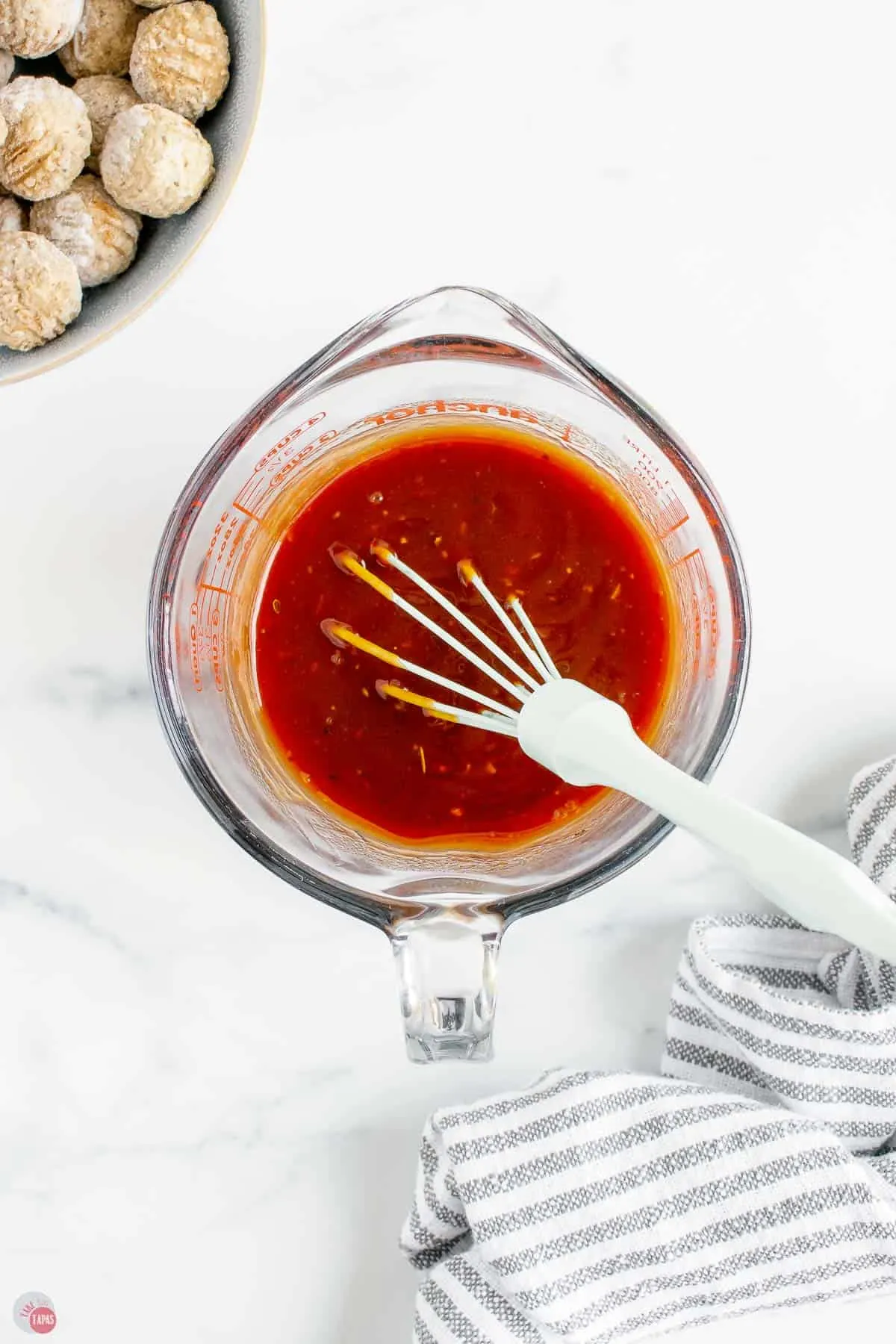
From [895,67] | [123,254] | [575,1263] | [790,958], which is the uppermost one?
[895,67]

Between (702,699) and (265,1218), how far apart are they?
0.52 m

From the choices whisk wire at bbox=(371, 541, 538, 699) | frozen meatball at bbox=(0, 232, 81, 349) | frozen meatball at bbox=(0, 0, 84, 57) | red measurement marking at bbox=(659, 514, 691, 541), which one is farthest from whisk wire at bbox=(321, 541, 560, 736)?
frozen meatball at bbox=(0, 0, 84, 57)

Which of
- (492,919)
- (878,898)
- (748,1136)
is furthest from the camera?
(748,1136)

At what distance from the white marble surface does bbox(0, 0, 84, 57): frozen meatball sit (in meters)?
0.16

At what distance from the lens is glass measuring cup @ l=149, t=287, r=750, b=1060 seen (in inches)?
31.8

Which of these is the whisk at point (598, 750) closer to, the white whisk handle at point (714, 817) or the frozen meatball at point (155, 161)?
the white whisk handle at point (714, 817)

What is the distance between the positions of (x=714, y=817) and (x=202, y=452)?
0.51 metres

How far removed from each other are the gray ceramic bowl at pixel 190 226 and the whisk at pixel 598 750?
0.67ft

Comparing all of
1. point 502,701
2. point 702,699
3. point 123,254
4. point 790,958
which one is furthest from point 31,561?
point 790,958

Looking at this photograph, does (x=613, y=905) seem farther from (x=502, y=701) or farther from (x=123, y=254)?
(x=123, y=254)

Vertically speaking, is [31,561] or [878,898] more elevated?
[31,561]

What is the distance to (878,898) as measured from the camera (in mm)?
572

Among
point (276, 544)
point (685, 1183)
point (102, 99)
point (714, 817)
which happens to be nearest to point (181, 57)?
point (102, 99)

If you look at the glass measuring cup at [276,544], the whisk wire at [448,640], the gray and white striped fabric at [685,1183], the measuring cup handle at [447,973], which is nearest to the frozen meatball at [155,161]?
the glass measuring cup at [276,544]
